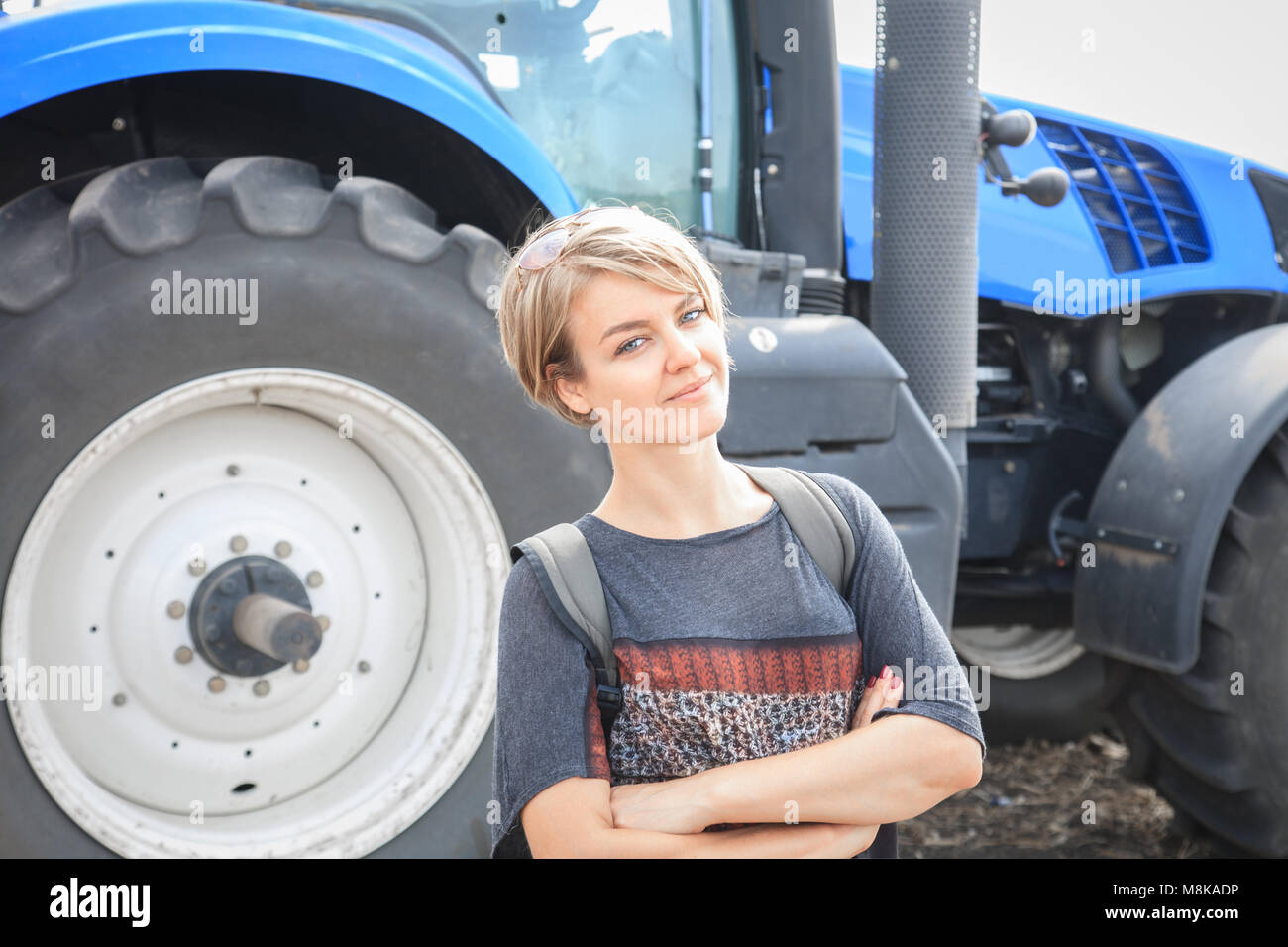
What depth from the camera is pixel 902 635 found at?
1075mm

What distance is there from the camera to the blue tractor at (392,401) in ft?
5.69

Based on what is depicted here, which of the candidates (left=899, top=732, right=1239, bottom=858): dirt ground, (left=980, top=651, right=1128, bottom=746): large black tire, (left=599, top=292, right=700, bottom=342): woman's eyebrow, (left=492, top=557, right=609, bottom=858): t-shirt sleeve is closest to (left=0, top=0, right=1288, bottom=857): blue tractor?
(left=899, top=732, right=1239, bottom=858): dirt ground

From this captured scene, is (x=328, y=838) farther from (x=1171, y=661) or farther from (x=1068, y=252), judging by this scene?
(x=1068, y=252)

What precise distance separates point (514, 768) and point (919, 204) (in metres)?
1.91

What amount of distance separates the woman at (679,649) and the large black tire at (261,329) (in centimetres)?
86

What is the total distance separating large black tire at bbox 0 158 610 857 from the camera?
1662 mm

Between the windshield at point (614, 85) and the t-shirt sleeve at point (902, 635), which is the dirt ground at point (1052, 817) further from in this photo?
the t-shirt sleeve at point (902, 635)

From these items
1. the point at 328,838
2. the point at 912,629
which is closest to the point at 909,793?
the point at 912,629

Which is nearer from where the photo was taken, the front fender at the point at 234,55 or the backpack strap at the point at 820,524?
the backpack strap at the point at 820,524

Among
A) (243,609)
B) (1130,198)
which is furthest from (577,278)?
(1130,198)

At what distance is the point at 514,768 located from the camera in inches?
38.8

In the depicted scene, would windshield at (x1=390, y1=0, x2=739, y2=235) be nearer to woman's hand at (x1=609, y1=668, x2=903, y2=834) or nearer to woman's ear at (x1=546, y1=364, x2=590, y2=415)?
woman's ear at (x1=546, y1=364, x2=590, y2=415)

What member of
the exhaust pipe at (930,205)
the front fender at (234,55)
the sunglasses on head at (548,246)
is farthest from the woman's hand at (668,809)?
the exhaust pipe at (930,205)

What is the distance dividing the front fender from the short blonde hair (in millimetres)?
985
